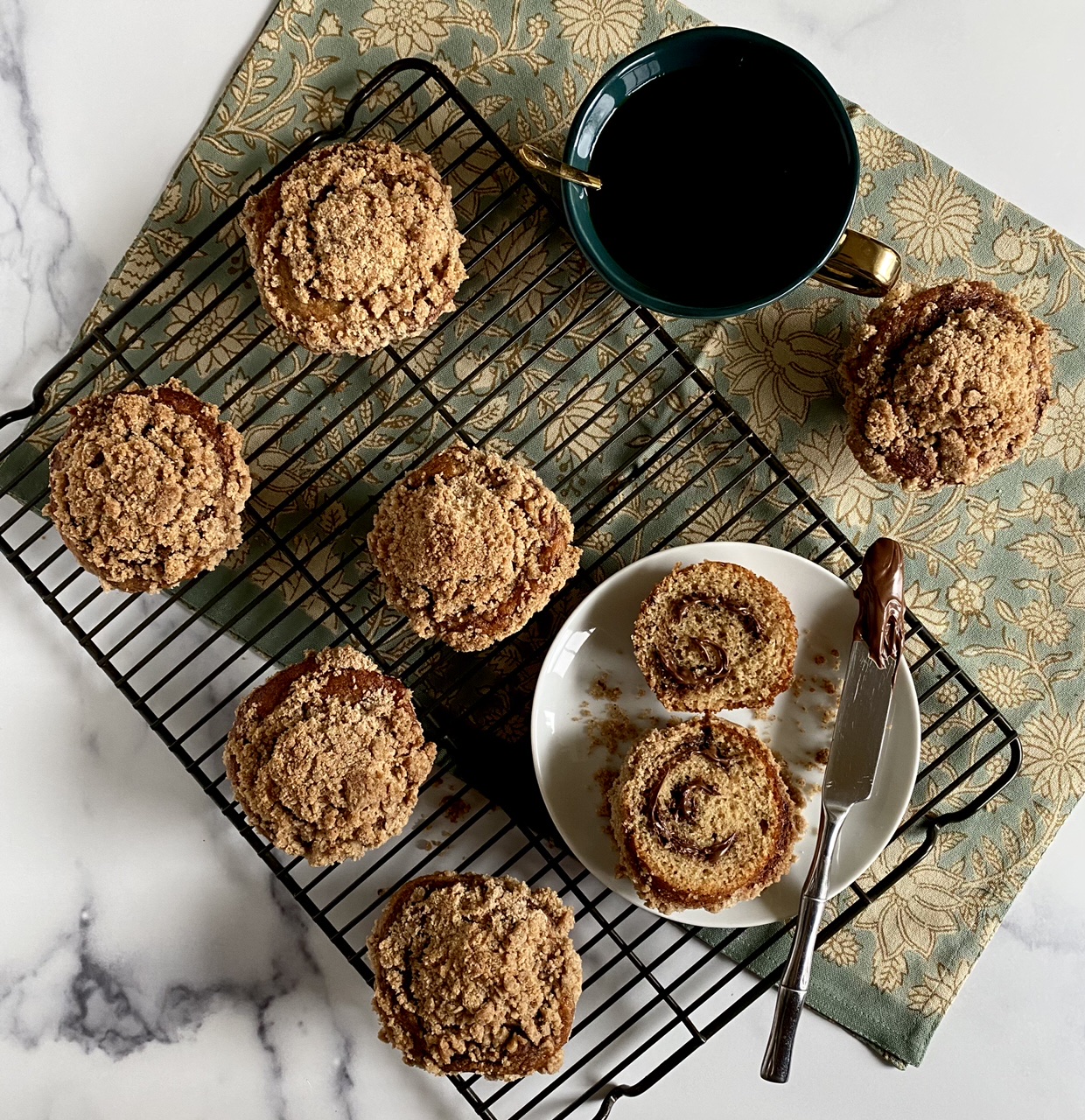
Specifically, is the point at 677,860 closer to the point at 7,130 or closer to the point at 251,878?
the point at 251,878

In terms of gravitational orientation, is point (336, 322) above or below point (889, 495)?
above

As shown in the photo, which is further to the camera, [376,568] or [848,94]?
[848,94]

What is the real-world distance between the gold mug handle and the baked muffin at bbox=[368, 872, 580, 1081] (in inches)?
36.4

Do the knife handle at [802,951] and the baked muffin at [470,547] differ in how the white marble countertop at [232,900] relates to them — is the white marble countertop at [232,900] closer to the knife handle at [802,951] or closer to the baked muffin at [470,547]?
the knife handle at [802,951]

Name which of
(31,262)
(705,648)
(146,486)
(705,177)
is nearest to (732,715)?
(705,648)

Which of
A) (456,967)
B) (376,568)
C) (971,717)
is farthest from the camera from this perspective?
(971,717)

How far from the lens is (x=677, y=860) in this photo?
145 centimetres

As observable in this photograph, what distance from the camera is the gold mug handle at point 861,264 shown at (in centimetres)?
142

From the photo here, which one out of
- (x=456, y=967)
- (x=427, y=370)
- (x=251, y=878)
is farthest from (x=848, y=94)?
(x=251, y=878)

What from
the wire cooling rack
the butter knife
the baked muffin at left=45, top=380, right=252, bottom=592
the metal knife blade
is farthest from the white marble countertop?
the metal knife blade

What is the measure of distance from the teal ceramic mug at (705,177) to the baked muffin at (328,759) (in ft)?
2.09

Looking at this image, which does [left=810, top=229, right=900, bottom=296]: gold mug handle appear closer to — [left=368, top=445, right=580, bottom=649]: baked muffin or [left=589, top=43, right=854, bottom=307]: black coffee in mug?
[left=589, top=43, right=854, bottom=307]: black coffee in mug

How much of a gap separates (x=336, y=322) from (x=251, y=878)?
862 mm

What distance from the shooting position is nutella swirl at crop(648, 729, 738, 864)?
4.75 ft
